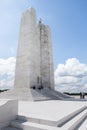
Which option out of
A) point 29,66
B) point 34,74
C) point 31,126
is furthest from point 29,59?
point 31,126

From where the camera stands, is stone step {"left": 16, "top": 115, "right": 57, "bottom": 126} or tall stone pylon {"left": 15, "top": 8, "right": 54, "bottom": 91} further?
tall stone pylon {"left": 15, "top": 8, "right": 54, "bottom": 91}

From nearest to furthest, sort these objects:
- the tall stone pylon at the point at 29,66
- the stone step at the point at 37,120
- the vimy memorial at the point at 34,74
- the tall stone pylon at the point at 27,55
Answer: the stone step at the point at 37,120
the vimy memorial at the point at 34,74
the tall stone pylon at the point at 29,66
the tall stone pylon at the point at 27,55

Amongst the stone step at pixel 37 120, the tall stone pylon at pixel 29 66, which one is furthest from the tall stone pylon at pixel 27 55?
the stone step at pixel 37 120

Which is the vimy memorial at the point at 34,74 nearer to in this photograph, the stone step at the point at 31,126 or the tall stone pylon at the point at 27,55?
the tall stone pylon at the point at 27,55

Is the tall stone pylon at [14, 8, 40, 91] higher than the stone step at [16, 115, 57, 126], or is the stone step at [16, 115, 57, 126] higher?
the tall stone pylon at [14, 8, 40, 91]

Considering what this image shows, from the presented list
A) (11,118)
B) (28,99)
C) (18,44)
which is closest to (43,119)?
(11,118)

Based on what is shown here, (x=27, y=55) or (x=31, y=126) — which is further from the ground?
(x=27, y=55)

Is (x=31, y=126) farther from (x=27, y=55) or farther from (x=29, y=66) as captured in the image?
(x=27, y=55)

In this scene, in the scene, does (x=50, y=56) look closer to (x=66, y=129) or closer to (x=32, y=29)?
(x=32, y=29)

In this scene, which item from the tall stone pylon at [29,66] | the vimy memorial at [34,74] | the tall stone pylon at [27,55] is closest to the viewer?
the vimy memorial at [34,74]

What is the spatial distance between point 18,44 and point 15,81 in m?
→ 5.31

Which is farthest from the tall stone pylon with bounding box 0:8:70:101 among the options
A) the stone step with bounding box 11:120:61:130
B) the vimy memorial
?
the stone step with bounding box 11:120:61:130

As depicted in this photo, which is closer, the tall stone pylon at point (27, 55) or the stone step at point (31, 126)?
the stone step at point (31, 126)

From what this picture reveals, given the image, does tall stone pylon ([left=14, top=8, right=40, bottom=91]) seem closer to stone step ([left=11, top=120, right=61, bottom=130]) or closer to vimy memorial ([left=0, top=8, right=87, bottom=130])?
vimy memorial ([left=0, top=8, right=87, bottom=130])
